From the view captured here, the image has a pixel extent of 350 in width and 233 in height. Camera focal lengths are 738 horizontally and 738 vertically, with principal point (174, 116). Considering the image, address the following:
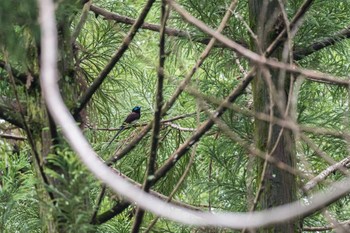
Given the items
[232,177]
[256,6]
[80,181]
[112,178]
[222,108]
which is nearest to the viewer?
[112,178]

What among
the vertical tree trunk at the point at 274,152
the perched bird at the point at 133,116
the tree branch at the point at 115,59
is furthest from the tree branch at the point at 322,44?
the tree branch at the point at 115,59

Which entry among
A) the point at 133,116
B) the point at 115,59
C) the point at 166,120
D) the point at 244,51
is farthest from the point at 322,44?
the point at 244,51

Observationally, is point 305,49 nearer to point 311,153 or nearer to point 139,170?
point 311,153

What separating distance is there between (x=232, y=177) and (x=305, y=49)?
2.22 feet

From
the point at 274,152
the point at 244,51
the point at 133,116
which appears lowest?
the point at 244,51

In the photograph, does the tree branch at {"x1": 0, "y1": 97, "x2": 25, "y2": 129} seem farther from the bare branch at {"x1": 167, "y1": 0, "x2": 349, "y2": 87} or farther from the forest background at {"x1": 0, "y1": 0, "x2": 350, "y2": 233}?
the bare branch at {"x1": 167, "y1": 0, "x2": 349, "y2": 87}

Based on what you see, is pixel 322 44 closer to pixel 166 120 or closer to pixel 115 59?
pixel 166 120

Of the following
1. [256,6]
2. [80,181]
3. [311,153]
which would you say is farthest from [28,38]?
[311,153]

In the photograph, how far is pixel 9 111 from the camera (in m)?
2.28

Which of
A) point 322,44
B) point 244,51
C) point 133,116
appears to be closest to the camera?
point 244,51

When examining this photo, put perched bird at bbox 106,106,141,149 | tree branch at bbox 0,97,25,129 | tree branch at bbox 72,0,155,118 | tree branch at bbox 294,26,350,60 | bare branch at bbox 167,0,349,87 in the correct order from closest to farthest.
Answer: bare branch at bbox 167,0,349,87, tree branch at bbox 72,0,155,118, tree branch at bbox 0,97,25,129, tree branch at bbox 294,26,350,60, perched bird at bbox 106,106,141,149

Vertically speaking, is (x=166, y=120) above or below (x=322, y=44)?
below

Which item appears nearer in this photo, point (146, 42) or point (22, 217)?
point (22, 217)

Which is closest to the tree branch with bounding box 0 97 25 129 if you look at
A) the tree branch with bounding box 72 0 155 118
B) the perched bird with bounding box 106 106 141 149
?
the tree branch with bounding box 72 0 155 118
